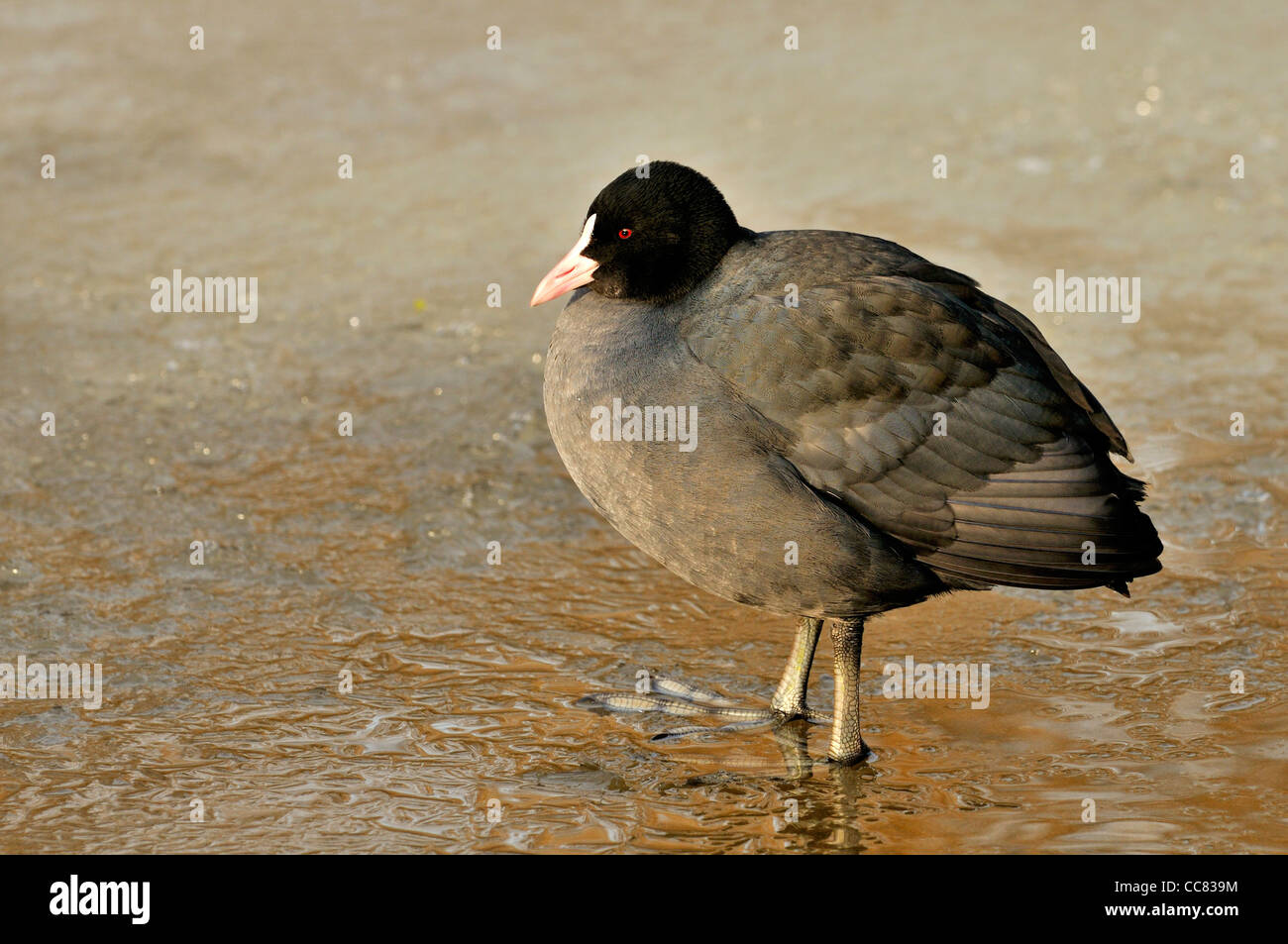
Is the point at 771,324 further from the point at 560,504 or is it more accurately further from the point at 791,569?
the point at 560,504

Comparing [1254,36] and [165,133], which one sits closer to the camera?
[165,133]

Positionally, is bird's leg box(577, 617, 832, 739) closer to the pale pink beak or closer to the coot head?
the coot head

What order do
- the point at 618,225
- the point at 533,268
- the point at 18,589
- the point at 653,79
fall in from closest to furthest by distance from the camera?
the point at 618,225 → the point at 18,589 → the point at 533,268 → the point at 653,79

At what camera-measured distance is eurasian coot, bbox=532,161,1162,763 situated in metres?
4.68

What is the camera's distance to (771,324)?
4.75m

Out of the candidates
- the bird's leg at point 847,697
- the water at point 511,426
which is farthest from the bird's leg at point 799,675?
the bird's leg at point 847,697

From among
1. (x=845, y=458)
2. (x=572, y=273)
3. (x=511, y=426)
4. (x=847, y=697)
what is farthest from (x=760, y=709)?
(x=511, y=426)

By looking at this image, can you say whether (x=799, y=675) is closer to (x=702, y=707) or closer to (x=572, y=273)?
(x=702, y=707)

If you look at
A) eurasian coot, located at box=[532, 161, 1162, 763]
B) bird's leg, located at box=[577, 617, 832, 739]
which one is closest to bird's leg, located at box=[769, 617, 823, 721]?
bird's leg, located at box=[577, 617, 832, 739]

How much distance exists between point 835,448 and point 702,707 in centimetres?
119

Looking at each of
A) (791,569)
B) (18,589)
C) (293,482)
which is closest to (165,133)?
(293,482)

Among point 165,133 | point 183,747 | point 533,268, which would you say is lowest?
point 183,747

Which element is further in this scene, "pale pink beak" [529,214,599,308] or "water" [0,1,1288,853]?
"pale pink beak" [529,214,599,308]

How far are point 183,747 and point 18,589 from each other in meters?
1.38
